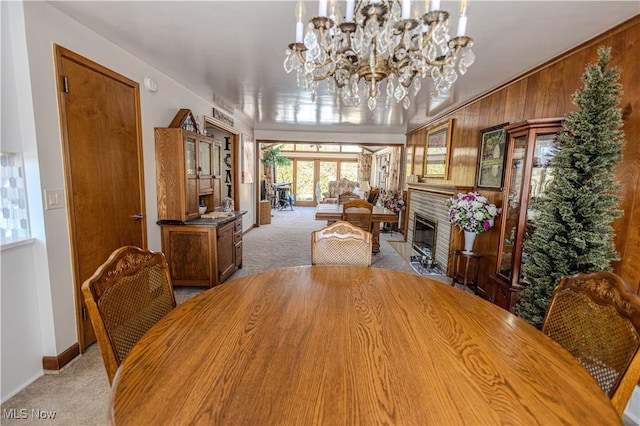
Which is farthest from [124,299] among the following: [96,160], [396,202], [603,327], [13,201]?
[396,202]

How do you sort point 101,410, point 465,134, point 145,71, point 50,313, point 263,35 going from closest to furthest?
point 101,410, point 50,313, point 263,35, point 145,71, point 465,134

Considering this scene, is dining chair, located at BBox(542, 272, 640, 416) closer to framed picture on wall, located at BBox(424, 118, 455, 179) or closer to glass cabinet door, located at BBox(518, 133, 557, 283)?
glass cabinet door, located at BBox(518, 133, 557, 283)

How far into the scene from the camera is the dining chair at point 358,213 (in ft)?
13.1

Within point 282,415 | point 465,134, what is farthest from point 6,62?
point 465,134

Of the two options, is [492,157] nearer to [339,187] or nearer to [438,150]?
[438,150]

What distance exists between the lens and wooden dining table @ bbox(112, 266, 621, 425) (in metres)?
0.70

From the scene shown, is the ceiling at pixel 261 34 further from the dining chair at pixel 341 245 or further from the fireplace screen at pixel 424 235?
the fireplace screen at pixel 424 235

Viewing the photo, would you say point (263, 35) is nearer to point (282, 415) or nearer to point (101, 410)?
point (282, 415)

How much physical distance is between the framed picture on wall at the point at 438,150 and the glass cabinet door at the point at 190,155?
11.1 feet

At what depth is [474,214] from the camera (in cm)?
288

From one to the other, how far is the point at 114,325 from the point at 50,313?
1268mm

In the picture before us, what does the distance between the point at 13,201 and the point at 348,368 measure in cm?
215

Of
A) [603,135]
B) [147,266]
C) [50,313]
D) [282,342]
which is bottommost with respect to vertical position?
[50,313]

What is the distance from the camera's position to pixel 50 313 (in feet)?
5.97
